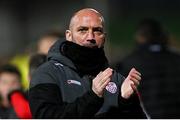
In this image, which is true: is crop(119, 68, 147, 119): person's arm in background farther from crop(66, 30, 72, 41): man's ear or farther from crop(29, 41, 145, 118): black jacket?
crop(66, 30, 72, 41): man's ear

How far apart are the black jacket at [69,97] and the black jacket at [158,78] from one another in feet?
10.5

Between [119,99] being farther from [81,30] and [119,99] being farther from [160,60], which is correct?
[160,60]

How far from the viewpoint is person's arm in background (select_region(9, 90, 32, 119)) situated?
17.2 feet

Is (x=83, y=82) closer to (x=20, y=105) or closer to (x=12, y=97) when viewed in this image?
(x=20, y=105)

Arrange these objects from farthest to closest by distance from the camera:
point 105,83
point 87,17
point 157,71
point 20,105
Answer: point 157,71
point 20,105
point 87,17
point 105,83

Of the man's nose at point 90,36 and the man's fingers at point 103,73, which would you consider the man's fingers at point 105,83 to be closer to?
the man's fingers at point 103,73

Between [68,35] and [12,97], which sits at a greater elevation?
[68,35]

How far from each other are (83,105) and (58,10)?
14683 millimetres

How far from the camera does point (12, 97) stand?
230 inches

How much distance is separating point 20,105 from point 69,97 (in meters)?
1.74

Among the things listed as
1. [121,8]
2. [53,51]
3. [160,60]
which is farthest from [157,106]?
[121,8]

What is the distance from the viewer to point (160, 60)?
7.32 m

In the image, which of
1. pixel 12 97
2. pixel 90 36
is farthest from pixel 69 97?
pixel 12 97

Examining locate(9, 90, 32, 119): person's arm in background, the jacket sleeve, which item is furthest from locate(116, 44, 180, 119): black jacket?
the jacket sleeve
